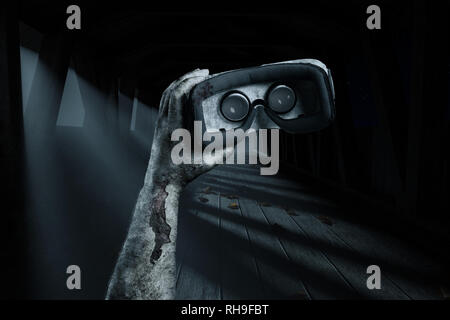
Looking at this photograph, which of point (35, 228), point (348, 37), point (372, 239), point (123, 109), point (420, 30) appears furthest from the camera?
point (123, 109)

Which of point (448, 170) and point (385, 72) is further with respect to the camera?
point (385, 72)

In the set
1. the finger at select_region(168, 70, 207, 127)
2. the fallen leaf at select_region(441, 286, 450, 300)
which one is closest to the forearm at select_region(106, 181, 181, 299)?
the finger at select_region(168, 70, 207, 127)

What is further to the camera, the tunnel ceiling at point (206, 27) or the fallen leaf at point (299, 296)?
the tunnel ceiling at point (206, 27)

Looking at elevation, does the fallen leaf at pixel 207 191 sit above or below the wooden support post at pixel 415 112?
below

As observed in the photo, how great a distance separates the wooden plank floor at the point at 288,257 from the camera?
2.09 metres

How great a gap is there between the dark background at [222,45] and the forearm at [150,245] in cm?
162

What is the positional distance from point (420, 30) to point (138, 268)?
317 centimetres

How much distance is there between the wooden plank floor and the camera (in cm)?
209

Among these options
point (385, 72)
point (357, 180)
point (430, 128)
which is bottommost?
point (357, 180)

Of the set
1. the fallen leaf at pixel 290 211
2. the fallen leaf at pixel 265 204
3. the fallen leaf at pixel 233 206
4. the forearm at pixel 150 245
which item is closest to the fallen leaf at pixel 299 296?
the forearm at pixel 150 245

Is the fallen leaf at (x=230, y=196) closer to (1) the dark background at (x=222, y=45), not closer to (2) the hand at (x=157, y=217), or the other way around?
(1) the dark background at (x=222, y=45)

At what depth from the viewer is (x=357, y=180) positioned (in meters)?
4.68

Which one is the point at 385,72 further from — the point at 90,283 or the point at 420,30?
the point at 90,283

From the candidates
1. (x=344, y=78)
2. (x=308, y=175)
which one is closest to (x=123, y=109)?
(x=308, y=175)
